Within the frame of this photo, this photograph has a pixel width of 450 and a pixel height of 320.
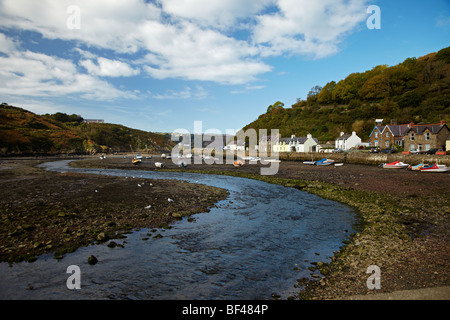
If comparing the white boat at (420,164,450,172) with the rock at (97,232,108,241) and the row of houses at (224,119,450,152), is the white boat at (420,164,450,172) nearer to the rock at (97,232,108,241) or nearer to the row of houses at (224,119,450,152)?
the row of houses at (224,119,450,152)

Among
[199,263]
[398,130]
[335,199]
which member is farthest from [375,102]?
[199,263]

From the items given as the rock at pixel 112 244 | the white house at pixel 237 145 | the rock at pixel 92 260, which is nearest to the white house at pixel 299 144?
the white house at pixel 237 145

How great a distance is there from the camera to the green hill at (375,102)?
9131cm

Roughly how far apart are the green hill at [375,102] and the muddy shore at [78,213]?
89323mm

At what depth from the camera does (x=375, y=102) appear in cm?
11650

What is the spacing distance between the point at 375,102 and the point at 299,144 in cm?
5511

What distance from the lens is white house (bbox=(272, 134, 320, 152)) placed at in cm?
8944

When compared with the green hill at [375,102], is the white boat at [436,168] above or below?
below

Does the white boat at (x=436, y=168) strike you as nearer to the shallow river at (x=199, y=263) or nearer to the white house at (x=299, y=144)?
the shallow river at (x=199, y=263)

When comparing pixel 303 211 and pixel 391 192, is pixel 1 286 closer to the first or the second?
pixel 303 211

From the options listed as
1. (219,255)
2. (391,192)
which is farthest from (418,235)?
(391,192)

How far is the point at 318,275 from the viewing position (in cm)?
911

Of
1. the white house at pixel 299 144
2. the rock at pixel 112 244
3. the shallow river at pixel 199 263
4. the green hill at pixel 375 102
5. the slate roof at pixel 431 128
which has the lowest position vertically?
the shallow river at pixel 199 263
